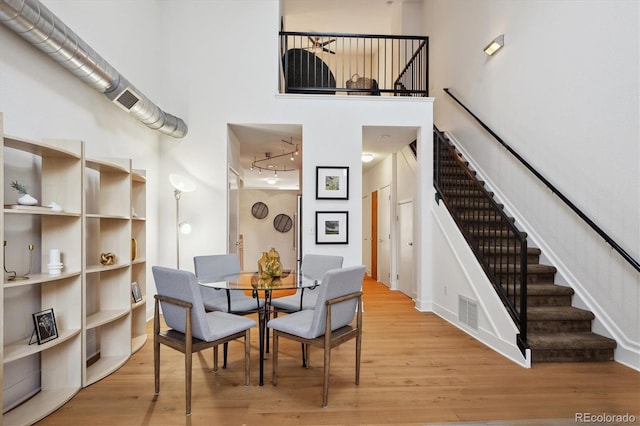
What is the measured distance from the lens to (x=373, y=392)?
2602 mm

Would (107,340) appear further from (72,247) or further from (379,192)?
(379,192)

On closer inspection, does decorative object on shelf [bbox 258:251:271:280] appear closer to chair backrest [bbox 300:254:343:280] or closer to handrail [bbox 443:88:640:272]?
chair backrest [bbox 300:254:343:280]

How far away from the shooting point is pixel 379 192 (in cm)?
790

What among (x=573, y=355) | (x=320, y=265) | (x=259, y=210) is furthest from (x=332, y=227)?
(x=259, y=210)

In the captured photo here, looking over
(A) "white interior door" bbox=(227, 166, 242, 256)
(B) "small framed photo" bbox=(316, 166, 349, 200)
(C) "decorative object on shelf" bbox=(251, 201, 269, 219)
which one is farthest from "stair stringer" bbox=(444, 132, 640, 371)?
(C) "decorative object on shelf" bbox=(251, 201, 269, 219)

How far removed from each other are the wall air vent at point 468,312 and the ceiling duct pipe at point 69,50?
4128 mm

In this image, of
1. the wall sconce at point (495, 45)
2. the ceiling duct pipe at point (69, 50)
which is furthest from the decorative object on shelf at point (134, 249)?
the wall sconce at point (495, 45)

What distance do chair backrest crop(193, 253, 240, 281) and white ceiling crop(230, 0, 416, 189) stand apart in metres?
2.11

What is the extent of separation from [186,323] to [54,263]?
3.53 feet

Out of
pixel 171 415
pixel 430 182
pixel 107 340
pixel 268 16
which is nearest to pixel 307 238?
pixel 430 182

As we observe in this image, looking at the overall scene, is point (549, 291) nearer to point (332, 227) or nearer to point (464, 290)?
point (464, 290)

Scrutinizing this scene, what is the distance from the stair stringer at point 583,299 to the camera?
309cm

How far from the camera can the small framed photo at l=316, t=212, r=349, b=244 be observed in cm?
491

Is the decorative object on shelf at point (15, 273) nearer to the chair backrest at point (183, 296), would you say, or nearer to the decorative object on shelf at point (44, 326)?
the decorative object on shelf at point (44, 326)
